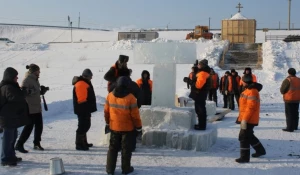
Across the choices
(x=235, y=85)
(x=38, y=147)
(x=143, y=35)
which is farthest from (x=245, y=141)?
(x=143, y=35)

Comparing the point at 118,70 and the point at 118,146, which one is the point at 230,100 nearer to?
the point at 118,70

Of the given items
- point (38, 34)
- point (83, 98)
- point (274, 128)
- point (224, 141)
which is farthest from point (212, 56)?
point (38, 34)

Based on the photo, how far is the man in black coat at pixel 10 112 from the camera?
627 centimetres

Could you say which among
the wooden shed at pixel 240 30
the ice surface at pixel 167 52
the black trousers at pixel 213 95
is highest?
the wooden shed at pixel 240 30

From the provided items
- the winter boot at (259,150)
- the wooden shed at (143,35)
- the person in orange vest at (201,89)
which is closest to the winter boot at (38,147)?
the person in orange vest at (201,89)

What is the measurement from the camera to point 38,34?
71312mm

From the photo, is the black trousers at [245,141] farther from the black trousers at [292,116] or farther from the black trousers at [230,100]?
the black trousers at [230,100]

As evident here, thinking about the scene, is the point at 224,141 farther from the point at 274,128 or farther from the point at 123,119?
the point at 123,119

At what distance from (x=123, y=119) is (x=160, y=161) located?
143 cm

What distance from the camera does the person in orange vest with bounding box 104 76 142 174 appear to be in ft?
18.9

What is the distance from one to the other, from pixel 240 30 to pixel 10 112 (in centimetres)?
3163

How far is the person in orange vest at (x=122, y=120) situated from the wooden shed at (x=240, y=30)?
31.0 m

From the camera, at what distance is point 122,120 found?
5.84m

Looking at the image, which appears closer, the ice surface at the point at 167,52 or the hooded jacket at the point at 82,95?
the hooded jacket at the point at 82,95
